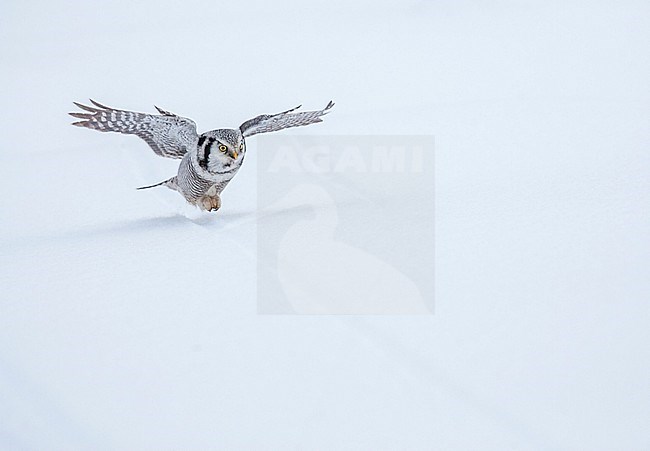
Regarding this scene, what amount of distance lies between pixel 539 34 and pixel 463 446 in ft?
10.6

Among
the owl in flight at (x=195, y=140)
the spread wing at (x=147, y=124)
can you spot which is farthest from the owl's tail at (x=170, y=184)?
the spread wing at (x=147, y=124)

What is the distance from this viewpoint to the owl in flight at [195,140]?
2455 mm

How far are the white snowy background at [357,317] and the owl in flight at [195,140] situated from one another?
0.11 m

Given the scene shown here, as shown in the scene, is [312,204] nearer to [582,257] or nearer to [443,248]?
[443,248]

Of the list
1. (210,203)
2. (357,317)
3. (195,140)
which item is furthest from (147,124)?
(357,317)

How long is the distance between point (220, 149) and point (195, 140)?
7.6 inches

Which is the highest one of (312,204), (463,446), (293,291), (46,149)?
(46,149)

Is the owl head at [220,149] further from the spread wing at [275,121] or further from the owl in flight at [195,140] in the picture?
the spread wing at [275,121]

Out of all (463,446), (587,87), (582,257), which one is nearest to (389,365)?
(463,446)

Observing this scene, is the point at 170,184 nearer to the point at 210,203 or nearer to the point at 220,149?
the point at 210,203

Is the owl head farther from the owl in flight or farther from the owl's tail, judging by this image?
the owl's tail

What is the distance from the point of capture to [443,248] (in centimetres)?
229

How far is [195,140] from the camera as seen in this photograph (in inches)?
102

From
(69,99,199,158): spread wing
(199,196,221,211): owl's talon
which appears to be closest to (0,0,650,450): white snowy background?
(199,196,221,211): owl's talon
